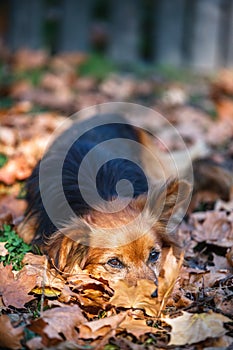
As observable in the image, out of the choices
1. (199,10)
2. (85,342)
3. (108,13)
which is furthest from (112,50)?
(85,342)

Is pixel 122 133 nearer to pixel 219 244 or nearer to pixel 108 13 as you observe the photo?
pixel 219 244

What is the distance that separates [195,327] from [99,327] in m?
0.50

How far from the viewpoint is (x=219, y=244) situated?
4195 mm

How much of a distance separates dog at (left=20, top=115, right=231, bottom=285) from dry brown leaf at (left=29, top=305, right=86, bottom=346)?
478 millimetres

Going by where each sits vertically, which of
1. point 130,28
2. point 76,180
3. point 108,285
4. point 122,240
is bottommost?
point 108,285

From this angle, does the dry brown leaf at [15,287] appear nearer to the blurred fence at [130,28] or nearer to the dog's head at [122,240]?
the dog's head at [122,240]

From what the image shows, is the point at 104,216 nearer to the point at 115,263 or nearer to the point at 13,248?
the point at 115,263

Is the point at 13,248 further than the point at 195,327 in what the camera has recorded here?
Yes

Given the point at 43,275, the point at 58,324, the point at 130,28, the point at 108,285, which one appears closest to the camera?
the point at 58,324

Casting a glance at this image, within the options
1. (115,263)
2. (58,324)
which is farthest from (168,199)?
(58,324)

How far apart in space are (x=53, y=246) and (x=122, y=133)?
1.98 m

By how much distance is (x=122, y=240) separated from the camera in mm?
3506

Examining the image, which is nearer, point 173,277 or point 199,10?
point 173,277

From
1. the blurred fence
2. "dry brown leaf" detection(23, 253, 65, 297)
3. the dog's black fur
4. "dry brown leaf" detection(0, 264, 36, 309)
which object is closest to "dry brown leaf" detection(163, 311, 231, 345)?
"dry brown leaf" detection(23, 253, 65, 297)
